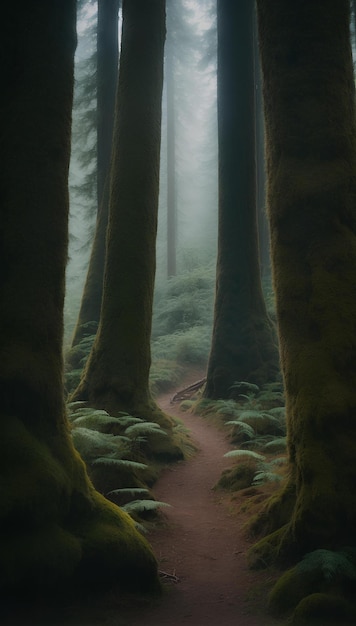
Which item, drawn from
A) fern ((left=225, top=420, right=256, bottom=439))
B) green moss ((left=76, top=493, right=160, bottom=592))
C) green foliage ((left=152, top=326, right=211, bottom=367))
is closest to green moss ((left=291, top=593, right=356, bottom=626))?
green moss ((left=76, top=493, right=160, bottom=592))

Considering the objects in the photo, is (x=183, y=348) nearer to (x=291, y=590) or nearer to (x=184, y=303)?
(x=184, y=303)

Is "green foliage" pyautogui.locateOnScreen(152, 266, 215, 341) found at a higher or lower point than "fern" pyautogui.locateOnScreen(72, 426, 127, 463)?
higher

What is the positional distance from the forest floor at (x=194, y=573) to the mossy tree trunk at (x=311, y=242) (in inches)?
17.3

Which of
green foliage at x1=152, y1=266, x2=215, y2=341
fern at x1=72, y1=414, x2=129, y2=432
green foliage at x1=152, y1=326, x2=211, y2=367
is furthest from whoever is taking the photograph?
green foliage at x1=152, y1=266, x2=215, y2=341

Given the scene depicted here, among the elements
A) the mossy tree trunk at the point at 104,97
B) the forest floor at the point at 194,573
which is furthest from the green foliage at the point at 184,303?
the forest floor at the point at 194,573

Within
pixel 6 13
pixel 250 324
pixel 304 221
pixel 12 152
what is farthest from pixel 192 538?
pixel 250 324

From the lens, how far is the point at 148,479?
22.0ft

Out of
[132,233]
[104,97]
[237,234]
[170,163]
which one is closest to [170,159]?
[170,163]

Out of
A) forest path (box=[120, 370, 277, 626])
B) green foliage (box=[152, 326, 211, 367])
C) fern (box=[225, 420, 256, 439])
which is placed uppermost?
green foliage (box=[152, 326, 211, 367])

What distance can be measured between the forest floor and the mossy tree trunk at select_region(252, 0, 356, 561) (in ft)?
1.44

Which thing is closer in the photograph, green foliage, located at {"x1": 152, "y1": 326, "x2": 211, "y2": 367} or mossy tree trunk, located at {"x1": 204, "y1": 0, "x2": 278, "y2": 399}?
mossy tree trunk, located at {"x1": 204, "y1": 0, "x2": 278, "y2": 399}

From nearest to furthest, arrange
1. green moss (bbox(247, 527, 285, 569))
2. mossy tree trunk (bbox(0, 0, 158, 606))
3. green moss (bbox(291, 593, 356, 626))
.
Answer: green moss (bbox(291, 593, 356, 626)) → mossy tree trunk (bbox(0, 0, 158, 606)) → green moss (bbox(247, 527, 285, 569))

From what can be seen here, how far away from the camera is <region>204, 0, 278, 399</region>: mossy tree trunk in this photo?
463 inches

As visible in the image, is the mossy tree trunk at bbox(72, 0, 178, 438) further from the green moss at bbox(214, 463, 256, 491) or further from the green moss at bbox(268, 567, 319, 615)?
the green moss at bbox(268, 567, 319, 615)
